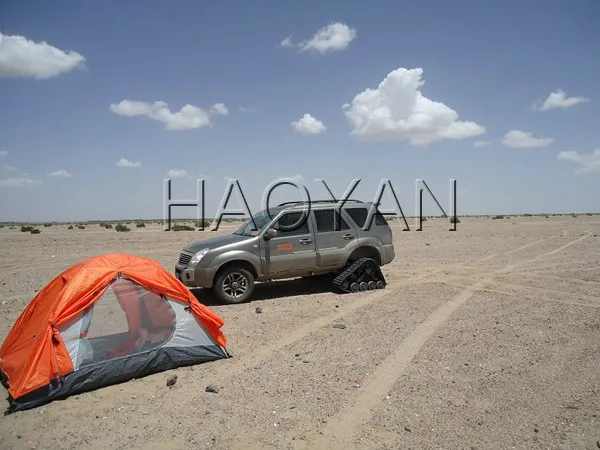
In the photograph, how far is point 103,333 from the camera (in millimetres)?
5848

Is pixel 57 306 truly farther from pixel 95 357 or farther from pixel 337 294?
pixel 337 294

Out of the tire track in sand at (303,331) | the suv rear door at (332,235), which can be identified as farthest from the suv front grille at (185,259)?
the tire track in sand at (303,331)

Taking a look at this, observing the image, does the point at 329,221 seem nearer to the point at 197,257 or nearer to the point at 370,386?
the point at 197,257

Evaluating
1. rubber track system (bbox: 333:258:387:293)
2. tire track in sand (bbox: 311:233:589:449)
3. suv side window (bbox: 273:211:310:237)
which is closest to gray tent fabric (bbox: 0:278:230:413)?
tire track in sand (bbox: 311:233:589:449)

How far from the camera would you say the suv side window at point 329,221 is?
35.1 feet

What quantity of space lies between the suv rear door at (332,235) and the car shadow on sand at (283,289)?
970 millimetres

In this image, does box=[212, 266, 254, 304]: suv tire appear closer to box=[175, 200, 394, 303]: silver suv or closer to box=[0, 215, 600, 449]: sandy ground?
box=[175, 200, 394, 303]: silver suv

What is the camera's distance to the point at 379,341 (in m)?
6.97

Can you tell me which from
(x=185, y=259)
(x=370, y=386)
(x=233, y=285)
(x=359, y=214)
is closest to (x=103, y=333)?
(x=370, y=386)

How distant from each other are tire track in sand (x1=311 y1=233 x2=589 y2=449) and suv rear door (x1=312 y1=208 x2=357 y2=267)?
113 inches

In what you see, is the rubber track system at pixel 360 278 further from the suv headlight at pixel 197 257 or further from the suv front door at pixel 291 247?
the suv headlight at pixel 197 257

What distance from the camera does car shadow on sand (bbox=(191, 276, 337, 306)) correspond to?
10.4 metres

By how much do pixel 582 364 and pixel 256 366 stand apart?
4.44 metres

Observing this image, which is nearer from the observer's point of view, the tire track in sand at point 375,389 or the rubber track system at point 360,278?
the tire track in sand at point 375,389
